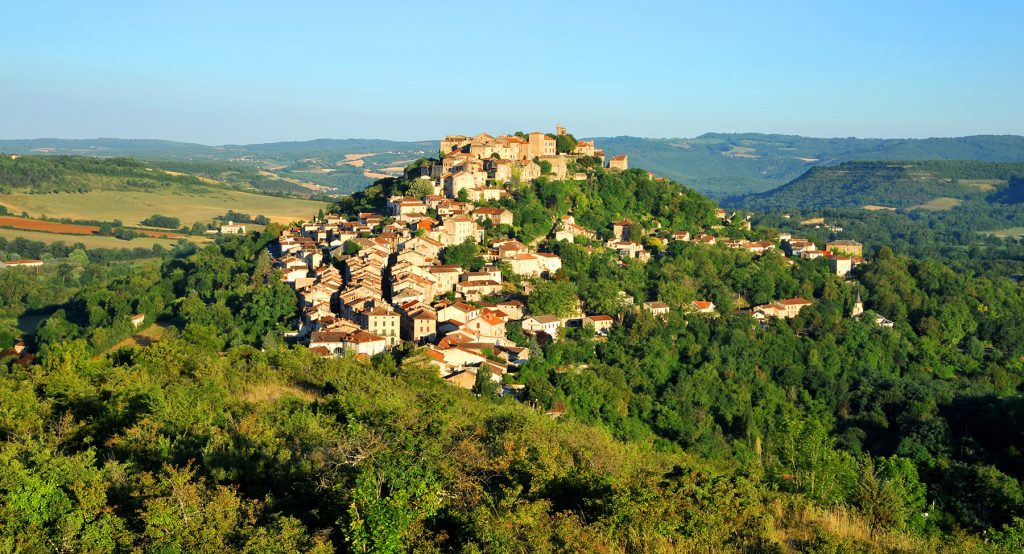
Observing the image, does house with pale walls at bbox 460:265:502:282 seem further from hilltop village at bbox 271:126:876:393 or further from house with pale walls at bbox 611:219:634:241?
house with pale walls at bbox 611:219:634:241

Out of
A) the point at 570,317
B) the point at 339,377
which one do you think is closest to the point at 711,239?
the point at 570,317

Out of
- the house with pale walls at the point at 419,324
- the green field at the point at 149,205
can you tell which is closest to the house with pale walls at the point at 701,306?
the house with pale walls at the point at 419,324

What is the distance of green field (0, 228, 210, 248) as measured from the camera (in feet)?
261

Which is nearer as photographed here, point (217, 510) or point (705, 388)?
point (217, 510)

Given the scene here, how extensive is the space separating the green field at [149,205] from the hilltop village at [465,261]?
40796 mm

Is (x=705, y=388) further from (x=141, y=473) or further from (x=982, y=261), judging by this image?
(x=982, y=261)

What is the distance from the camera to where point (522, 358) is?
38281 mm

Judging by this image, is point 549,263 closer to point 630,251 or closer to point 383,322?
point 630,251

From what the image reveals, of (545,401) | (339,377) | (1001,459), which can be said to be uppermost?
(339,377)

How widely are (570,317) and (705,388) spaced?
7.52 m

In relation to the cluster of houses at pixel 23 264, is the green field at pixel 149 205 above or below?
above

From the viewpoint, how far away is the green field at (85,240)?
7962 cm

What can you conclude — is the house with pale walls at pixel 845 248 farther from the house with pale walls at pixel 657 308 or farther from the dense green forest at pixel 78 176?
the dense green forest at pixel 78 176

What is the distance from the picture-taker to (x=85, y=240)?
81188 millimetres
